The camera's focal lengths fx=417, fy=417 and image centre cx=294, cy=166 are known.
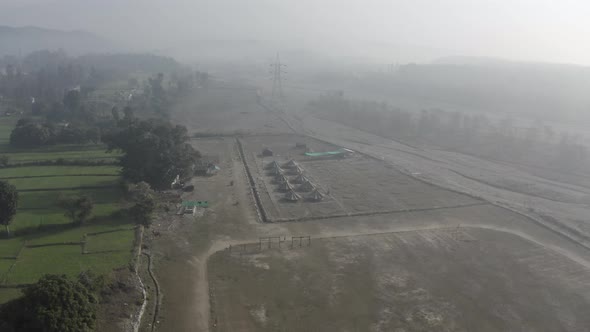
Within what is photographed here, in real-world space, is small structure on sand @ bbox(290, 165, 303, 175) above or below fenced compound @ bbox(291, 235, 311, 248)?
above

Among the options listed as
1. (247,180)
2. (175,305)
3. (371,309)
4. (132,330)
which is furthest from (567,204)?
(132,330)

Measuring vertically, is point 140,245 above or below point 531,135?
below

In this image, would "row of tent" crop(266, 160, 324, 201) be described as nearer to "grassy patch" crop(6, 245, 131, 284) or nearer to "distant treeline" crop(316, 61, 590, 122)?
"grassy patch" crop(6, 245, 131, 284)

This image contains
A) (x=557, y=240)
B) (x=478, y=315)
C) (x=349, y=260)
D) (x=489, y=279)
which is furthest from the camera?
(x=557, y=240)

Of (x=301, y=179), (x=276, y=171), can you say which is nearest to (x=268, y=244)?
(x=301, y=179)

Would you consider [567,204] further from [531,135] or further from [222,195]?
[222,195]

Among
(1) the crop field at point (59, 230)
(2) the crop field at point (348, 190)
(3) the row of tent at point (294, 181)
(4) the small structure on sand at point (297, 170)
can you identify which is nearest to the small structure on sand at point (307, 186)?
(3) the row of tent at point (294, 181)

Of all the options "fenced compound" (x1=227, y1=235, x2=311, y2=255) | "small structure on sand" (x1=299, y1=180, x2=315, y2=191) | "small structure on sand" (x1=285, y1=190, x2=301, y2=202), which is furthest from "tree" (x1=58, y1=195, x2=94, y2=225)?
"small structure on sand" (x1=299, y1=180, x2=315, y2=191)
